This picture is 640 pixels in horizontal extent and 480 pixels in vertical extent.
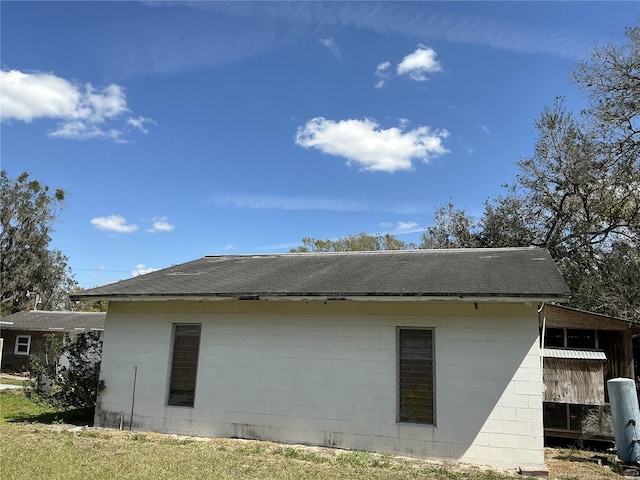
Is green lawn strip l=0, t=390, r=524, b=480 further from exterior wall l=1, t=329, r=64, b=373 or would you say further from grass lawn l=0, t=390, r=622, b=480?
exterior wall l=1, t=329, r=64, b=373

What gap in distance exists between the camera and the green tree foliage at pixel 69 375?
9.95 meters

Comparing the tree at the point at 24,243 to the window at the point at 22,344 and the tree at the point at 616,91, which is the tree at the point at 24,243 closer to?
the window at the point at 22,344

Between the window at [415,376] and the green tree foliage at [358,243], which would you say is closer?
the window at [415,376]

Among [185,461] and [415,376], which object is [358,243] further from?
[185,461]

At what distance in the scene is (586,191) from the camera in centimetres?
1855

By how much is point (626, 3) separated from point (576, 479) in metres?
14.5

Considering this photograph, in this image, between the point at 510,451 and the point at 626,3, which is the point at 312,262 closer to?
the point at 510,451

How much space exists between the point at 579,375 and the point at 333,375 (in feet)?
16.3

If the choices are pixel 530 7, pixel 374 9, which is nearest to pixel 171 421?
pixel 374 9

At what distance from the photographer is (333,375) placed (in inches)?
326

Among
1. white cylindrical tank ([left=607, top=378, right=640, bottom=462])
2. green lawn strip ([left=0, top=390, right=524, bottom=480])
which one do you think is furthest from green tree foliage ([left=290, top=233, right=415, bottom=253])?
green lawn strip ([left=0, top=390, right=524, bottom=480])

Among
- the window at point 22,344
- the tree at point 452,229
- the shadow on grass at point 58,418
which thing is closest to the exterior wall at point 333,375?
the shadow on grass at point 58,418

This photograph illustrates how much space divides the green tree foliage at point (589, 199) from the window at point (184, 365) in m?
13.0

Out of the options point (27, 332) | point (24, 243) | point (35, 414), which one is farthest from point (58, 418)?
point (24, 243)
